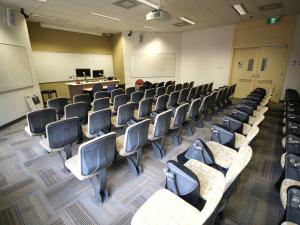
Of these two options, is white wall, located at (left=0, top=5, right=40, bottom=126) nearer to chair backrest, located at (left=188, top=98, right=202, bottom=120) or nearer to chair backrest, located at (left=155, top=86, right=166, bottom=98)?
chair backrest, located at (left=155, top=86, right=166, bottom=98)

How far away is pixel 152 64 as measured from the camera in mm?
9602

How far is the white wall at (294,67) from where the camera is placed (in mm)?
6262

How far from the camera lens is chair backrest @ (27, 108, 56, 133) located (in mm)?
2666

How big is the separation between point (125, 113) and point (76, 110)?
3.29 ft

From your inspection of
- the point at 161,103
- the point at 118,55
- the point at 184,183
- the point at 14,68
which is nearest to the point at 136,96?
the point at 161,103

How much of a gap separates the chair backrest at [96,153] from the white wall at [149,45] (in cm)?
797

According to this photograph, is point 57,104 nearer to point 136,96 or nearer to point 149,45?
point 136,96

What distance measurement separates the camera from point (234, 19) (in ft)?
21.9

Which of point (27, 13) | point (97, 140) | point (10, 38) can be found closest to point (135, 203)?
point (97, 140)

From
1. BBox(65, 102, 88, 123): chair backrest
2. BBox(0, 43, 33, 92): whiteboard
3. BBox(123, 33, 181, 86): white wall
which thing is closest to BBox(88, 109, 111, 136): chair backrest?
BBox(65, 102, 88, 123): chair backrest

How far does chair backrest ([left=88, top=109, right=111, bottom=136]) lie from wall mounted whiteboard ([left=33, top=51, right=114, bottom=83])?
6301 mm

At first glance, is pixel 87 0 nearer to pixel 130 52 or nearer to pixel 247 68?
pixel 130 52

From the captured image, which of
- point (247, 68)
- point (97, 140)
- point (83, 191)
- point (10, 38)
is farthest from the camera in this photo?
point (247, 68)

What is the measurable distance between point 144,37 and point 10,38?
6111 mm
